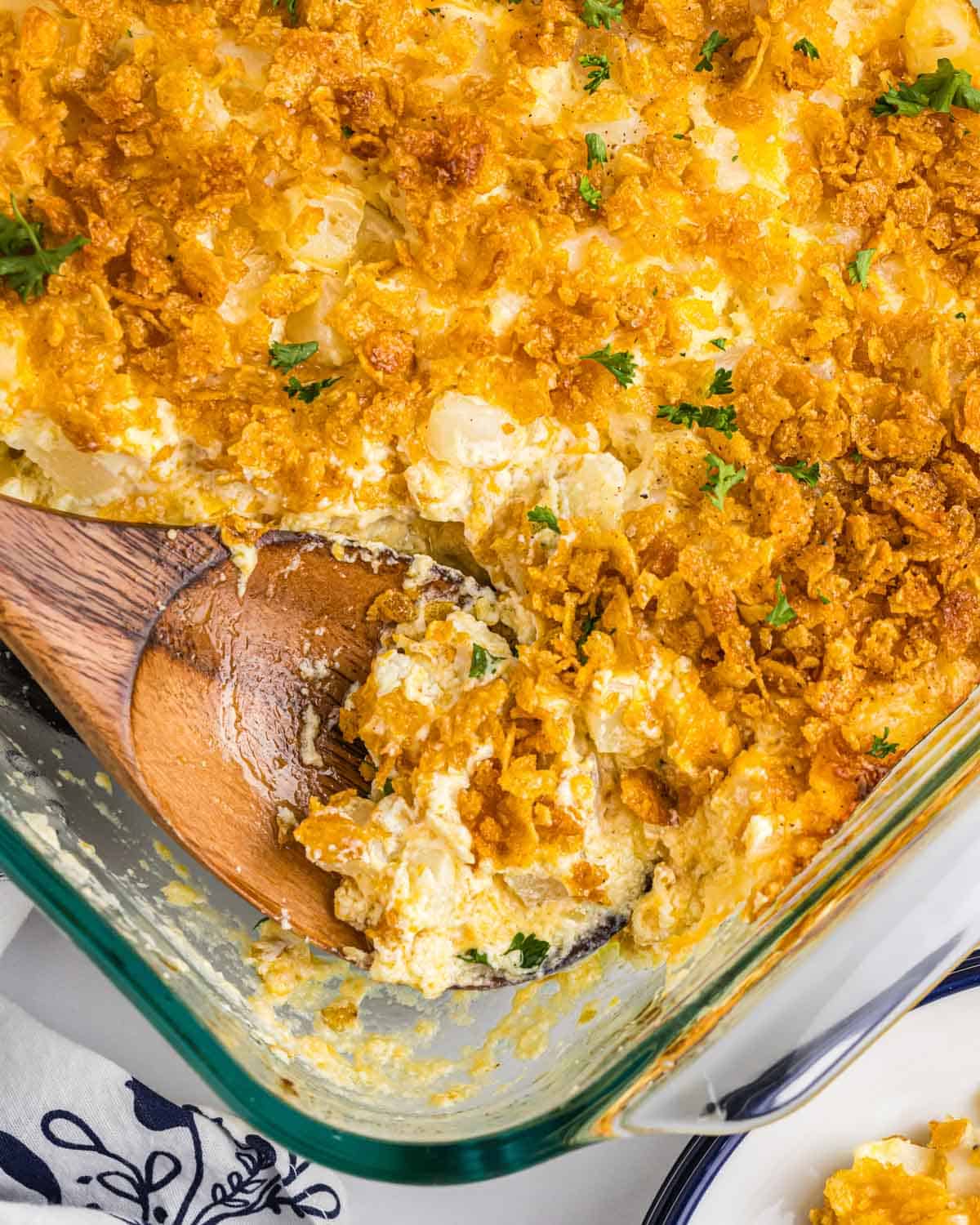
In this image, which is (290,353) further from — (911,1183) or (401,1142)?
(911,1183)

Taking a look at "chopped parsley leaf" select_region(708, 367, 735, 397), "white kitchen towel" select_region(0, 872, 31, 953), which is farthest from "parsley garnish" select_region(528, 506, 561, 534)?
"white kitchen towel" select_region(0, 872, 31, 953)

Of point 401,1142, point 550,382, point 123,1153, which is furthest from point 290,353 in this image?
point 123,1153

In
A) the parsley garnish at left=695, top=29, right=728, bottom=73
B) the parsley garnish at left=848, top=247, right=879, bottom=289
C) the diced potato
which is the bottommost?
the parsley garnish at left=848, top=247, right=879, bottom=289

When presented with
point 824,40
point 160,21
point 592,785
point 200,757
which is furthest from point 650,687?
point 160,21

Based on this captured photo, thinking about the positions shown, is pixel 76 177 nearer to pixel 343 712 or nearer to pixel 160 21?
pixel 160 21

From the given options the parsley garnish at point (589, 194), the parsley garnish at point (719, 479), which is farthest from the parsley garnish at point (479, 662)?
the parsley garnish at point (589, 194)

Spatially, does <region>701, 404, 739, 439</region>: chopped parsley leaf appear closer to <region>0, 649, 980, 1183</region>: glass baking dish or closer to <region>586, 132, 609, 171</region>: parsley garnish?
<region>586, 132, 609, 171</region>: parsley garnish

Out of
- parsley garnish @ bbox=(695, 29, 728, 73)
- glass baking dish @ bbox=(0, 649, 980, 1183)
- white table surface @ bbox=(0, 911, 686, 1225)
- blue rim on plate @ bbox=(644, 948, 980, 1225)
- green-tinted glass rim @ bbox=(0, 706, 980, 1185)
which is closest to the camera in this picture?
glass baking dish @ bbox=(0, 649, 980, 1183)
